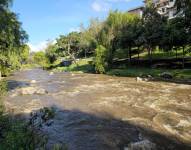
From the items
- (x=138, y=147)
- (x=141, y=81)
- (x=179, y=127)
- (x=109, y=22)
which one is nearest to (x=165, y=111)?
(x=179, y=127)

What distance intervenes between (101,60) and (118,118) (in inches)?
1534

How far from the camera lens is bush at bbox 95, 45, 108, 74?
187 ft

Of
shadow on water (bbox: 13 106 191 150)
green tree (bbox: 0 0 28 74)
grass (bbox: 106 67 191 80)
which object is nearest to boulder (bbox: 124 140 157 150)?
shadow on water (bbox: 13 106 191 150)

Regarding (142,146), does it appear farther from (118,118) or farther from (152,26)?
(152,26)

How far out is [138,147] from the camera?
13008mm

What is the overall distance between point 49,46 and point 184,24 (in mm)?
94679

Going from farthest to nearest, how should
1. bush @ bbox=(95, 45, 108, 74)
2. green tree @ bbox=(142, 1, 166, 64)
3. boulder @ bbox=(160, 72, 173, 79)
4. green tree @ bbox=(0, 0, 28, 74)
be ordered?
1. bush @ bbox=(95, 45, 108, 74)
2. green tree @ bbox=(142, 1, 166, 64)
3. boulder @ bbox=(160, 72, 173, 79)
4. green tree @ bbox=(0, 0, 28, 74)

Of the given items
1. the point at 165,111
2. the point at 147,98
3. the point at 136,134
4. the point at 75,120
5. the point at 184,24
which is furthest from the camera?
the point at 184,24

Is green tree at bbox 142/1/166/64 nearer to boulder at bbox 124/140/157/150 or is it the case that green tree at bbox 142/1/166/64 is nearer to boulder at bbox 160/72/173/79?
boulder at bbox 160/72/173/79

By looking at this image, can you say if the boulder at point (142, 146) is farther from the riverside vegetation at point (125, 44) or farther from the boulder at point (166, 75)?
the boulder at point (166, 75)

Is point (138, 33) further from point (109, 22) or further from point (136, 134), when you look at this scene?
point (136, 134)

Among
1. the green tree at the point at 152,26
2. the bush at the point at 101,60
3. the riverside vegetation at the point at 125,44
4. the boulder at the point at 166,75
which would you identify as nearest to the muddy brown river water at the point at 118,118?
the riverside vegetation at the point at 125,44

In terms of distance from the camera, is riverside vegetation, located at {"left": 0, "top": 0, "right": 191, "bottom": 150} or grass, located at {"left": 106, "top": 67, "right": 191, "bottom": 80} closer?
riverside vegetation, located at {"left": 0, "top": 0, "right": 191, "bottom": 150}

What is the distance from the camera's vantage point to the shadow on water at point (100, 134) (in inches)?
535
